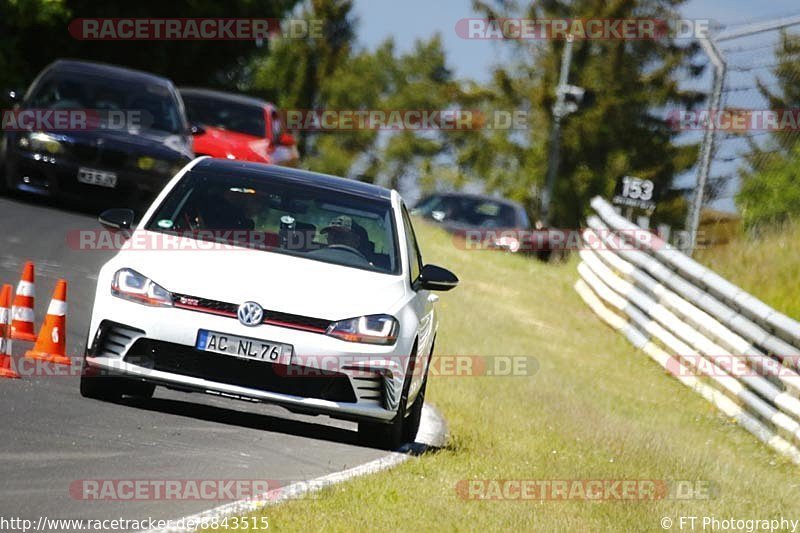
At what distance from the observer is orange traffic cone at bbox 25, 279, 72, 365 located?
11297 mm

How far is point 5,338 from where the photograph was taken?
10883mm

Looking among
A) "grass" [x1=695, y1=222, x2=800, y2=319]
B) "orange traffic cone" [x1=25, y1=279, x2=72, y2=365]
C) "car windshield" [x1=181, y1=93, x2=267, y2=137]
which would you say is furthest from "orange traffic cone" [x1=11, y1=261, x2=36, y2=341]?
"car windshield" [x1=181, y1=93, x2=267, y2=137]

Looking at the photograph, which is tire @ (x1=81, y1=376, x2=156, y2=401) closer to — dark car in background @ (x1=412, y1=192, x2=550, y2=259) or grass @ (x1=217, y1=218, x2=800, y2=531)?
grass @ (x1=217, y1=218, x2=800, y2=531)

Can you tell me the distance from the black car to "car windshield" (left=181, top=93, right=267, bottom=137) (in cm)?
389

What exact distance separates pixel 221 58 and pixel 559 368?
2568 cm

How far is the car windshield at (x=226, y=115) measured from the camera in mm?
24938

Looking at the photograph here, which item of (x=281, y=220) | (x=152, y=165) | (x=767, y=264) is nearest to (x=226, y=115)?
(x=152, y=165)

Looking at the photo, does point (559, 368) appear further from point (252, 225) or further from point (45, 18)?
point (45, 18)

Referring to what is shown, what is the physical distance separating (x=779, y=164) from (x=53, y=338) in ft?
31.5

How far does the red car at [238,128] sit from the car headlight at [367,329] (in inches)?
563

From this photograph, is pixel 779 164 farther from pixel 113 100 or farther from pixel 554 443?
pixel 113 100

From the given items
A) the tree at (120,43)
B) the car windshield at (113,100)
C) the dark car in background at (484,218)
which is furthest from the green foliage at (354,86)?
the car windshield at (113,100)

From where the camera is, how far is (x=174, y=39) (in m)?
40.3

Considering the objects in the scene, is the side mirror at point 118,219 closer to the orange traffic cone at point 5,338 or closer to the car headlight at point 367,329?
the orange traffic cone at point 5,338
